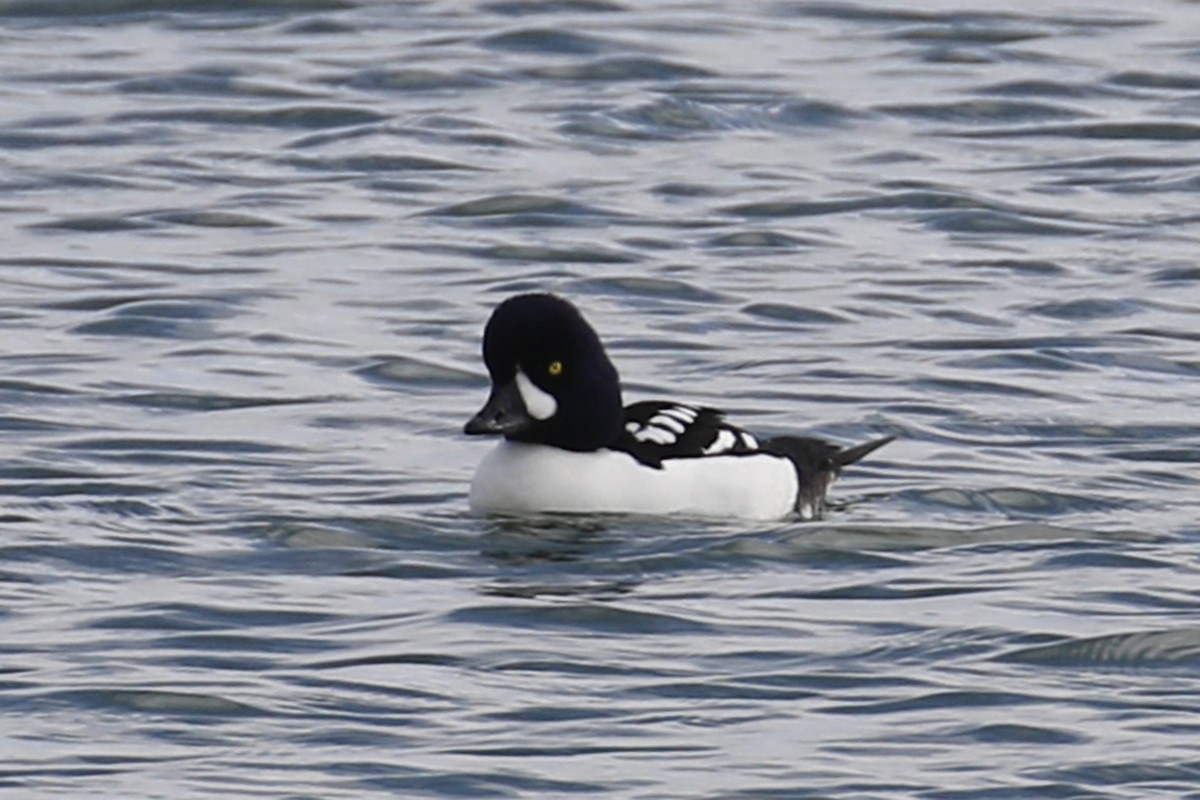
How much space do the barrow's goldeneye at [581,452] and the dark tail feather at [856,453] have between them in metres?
0.35

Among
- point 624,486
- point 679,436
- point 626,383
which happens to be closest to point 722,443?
point 679,436

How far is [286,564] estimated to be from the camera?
450 inches

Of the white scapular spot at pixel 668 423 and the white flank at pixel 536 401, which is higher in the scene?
the white flank at pixel 536 401

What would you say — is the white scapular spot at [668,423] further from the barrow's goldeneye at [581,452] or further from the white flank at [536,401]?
the white flank at [536,401]

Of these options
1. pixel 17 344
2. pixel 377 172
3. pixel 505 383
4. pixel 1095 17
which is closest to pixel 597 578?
pixel 505 383

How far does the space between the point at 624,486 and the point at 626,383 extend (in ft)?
8.31

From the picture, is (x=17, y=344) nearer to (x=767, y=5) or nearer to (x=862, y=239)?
(x=862, y=239)

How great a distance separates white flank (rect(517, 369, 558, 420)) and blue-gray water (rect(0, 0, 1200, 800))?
0.41 m

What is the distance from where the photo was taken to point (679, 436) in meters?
12.5

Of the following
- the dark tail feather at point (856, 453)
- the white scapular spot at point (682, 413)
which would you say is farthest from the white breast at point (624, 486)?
the dark tail feather at point (856, 453)

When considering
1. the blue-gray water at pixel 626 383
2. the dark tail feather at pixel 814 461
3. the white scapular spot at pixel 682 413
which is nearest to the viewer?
the blue-gray water at pixel 626 383

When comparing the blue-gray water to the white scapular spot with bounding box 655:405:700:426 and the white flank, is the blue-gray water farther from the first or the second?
the white scapular spot with bounding box 655:405:700:426

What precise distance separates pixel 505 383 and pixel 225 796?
3731 mm

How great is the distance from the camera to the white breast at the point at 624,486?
40.2 ft
